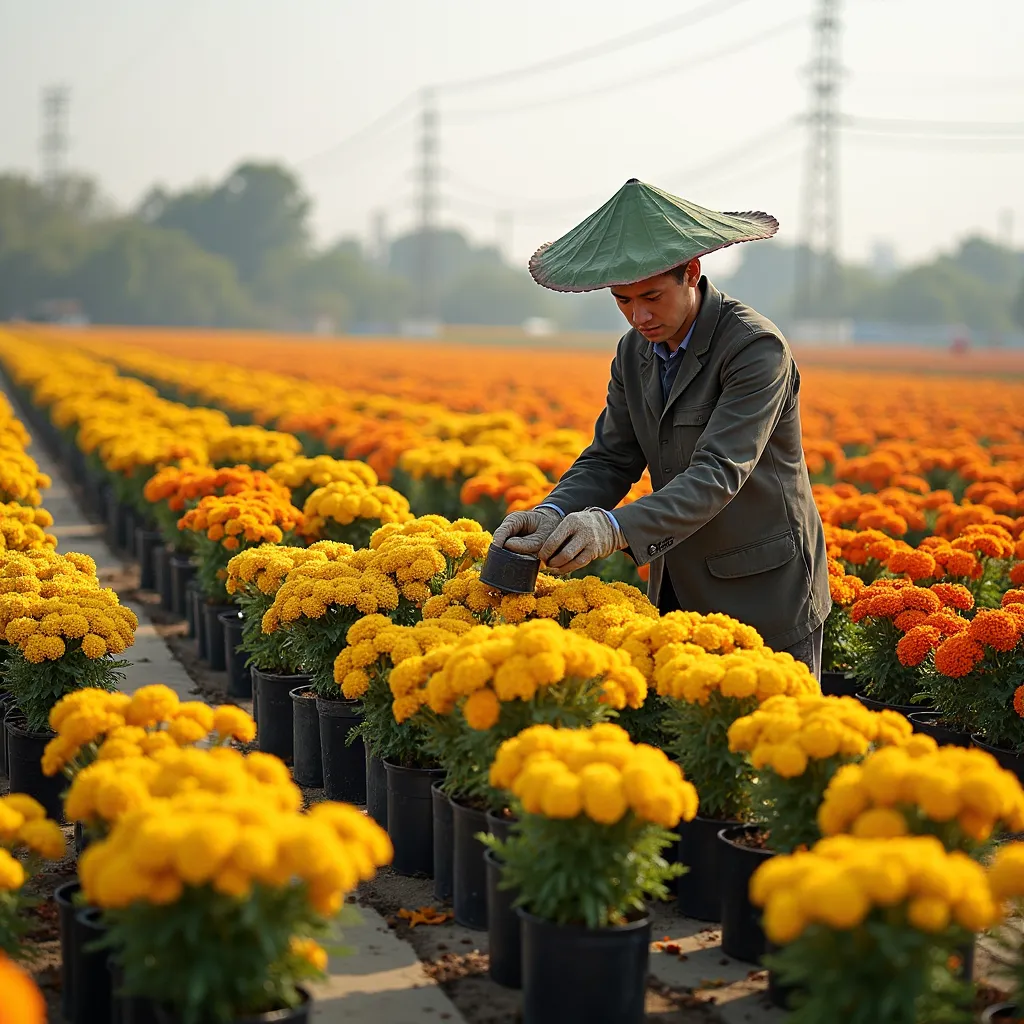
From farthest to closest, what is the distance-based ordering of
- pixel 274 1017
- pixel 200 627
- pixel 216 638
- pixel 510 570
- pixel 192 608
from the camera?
pixel 192 608 < pixel 200 627 < pixel 216 638 < pixel 510 570 < pixel 274 1017

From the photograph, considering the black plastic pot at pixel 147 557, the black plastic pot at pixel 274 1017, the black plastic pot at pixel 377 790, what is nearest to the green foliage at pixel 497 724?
the black plastic pot at pixel 377 790

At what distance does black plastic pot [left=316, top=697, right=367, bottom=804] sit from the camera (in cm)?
547

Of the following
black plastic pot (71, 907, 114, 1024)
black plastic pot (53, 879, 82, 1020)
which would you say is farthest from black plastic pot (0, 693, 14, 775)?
black plastic pot (71, 907, 114, 1024)

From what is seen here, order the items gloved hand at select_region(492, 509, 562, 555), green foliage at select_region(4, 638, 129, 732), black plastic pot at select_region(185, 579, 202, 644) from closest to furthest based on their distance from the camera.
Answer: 1. gloved hand at select_region(492, 509, 562, 555)
2. green foliage at select_region(4, 638, 129, 732)
3. black plastic pot at select_region(185, 579, 202, 644)

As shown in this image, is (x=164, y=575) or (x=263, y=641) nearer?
(x=263, y=641)

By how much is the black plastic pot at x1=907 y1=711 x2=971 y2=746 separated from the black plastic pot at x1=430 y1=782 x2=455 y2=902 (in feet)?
7.16

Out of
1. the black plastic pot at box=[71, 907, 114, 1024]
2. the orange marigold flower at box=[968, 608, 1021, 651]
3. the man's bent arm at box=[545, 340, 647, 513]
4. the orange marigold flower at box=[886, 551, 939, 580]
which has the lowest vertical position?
the black plastic pot at box=[71, 907, 114, 1024]

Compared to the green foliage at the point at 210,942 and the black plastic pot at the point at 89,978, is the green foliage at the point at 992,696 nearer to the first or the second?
the green foliage at the point at 210,942

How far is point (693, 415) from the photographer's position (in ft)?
15.7

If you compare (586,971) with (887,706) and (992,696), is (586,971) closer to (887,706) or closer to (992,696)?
(992,696)

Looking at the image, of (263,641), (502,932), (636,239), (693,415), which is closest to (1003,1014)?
(502,932)

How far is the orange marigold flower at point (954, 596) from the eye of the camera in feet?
19.3

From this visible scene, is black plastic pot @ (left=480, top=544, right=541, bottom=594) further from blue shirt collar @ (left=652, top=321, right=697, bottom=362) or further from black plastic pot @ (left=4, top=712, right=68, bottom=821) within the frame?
black plastic pot @ (left=4, top=712, right=68, bottom=821)

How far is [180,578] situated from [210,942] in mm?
6661
